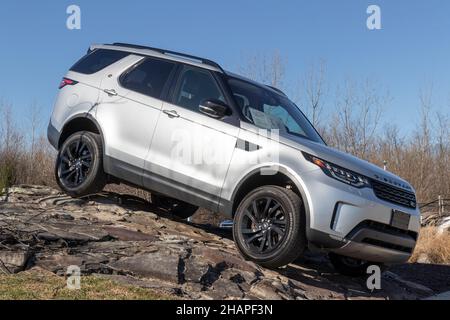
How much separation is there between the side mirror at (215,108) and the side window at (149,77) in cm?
87

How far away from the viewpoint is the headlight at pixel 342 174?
545 cm

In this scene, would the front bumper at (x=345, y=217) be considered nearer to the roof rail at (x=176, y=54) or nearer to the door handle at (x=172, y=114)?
the door handle at (x=172, y=114)

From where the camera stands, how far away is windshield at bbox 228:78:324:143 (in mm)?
6402

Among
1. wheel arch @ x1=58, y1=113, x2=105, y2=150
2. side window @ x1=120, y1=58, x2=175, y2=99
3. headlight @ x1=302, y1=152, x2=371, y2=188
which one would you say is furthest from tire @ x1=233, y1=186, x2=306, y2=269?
wheel arch @ x1=58, y1=113, x2=105, y2=150

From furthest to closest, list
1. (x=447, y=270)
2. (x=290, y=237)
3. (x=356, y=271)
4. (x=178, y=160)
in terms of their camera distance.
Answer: (x=447, y=270), (x=356, y=271), (x=178, y=160), (x=290, y=237)

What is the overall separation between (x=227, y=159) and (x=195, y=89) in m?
1.15

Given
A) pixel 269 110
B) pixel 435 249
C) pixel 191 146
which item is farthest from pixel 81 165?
pixel 435 249

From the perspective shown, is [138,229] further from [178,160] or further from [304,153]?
[304,153]

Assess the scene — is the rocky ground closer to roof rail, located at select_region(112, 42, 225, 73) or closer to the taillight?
the taillight

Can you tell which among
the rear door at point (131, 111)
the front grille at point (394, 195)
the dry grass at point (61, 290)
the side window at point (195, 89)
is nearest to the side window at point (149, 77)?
the rear door at point (131, 111)

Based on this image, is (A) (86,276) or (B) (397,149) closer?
(A) (86,276)
